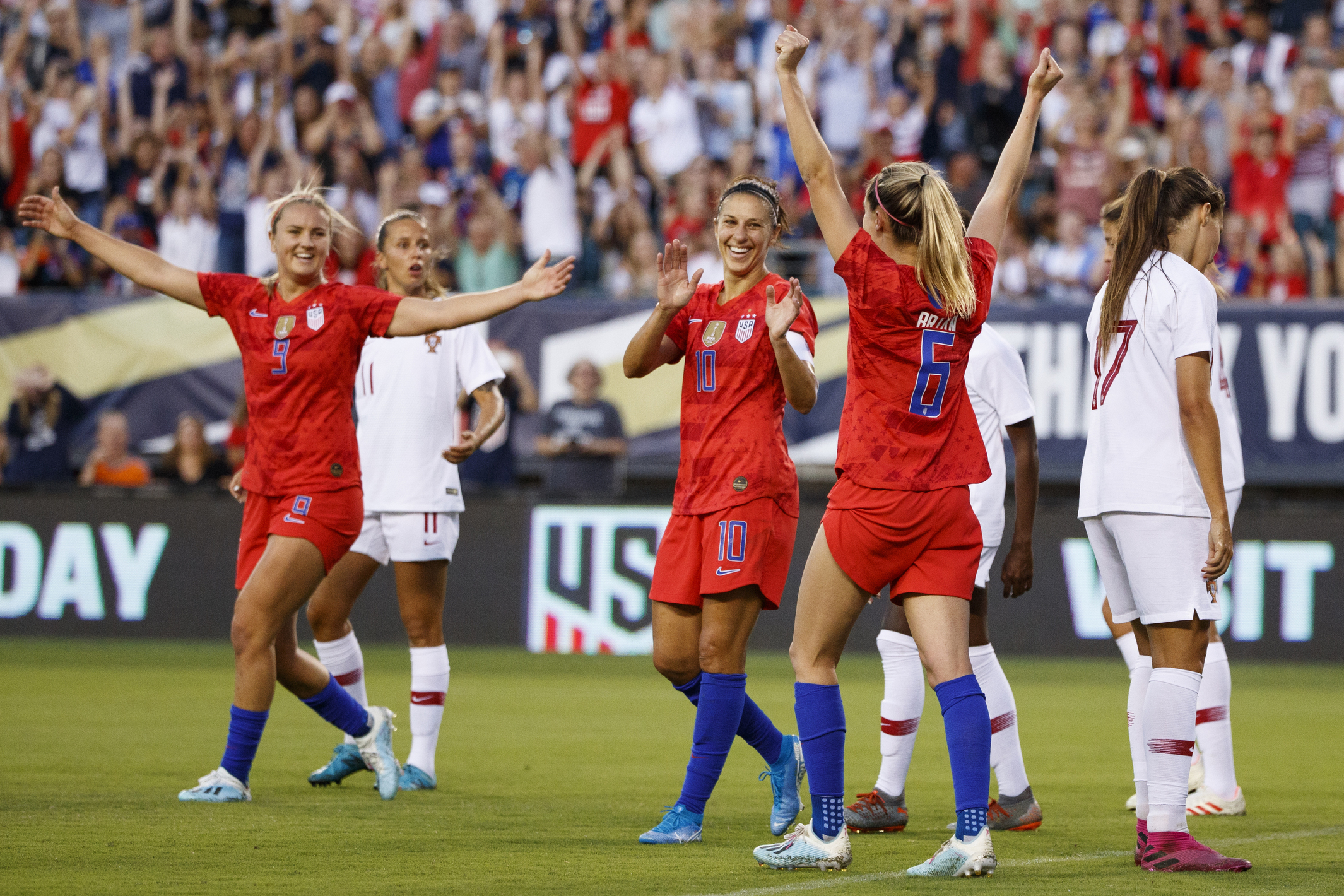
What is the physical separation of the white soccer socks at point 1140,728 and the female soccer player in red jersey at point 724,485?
1.37m

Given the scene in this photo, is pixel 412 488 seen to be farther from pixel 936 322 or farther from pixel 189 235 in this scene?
pixel 189 235

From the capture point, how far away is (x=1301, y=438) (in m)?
13.9

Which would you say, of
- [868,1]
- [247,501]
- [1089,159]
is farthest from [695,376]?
[868,1]

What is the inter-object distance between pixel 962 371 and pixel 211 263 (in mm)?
13120

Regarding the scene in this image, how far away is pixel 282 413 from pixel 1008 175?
308 centimetres

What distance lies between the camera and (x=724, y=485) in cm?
590

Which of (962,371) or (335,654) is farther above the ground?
(962,371)

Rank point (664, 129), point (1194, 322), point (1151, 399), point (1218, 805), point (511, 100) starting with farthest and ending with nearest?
point (511, 100), point (664, 129), point (1218, 805), point (1151, 399), point (1194, 322)

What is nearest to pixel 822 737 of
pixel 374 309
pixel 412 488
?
pixel 374 309

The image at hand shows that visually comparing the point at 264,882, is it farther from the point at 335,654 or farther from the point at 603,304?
the point at 603,304

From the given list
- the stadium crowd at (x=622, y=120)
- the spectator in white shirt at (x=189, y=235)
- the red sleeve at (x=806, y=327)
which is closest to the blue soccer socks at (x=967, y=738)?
the red sleeve at (x=806, y=327)

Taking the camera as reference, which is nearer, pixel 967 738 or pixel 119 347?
pixel 967 738

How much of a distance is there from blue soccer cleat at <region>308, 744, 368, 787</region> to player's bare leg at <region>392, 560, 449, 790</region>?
0.26 metres

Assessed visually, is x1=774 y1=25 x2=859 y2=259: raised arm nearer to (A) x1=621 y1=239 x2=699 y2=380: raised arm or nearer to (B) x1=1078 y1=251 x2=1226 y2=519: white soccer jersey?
(A) x1=621 y1=239 x2=699 y2=380: raised arm
